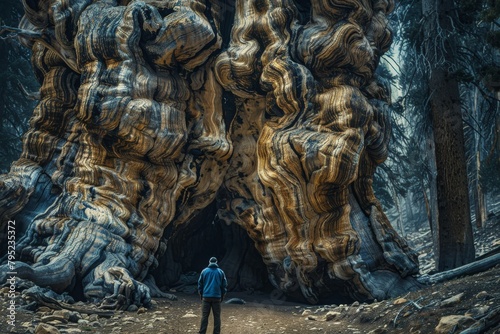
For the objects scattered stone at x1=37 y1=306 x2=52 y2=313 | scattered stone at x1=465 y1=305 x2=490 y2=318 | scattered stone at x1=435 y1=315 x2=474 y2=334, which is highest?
scattered stone at x1=37 y1=306 x2=52 y2=313

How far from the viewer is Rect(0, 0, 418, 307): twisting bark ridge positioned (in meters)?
10.3

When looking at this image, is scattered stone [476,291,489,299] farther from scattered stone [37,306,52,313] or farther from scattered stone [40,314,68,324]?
scattered stone [37,306,52,313]

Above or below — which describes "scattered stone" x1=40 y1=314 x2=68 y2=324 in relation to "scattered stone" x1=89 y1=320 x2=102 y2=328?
above

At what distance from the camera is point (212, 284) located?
7148mm

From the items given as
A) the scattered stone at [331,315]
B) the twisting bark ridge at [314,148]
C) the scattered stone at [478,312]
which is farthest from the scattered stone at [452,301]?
the twisting bark ridge at [314,148]

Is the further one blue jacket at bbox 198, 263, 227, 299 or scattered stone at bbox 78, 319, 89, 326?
scattered stone at bbox 78, 319, 89, 326

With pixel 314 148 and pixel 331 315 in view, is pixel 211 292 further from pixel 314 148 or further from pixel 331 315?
pixel 314 148

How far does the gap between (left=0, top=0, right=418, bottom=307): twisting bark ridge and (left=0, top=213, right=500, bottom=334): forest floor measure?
1279 mm

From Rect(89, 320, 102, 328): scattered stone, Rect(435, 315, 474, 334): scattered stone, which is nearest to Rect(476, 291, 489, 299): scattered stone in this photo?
Rect(435, 315, 474, 334): scattered stone

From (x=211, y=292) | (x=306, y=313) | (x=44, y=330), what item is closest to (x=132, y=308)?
(x=211, y=292)

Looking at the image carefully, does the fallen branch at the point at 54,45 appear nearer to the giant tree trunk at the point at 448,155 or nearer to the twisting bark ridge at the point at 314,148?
the twisting bark ridge at the point at 314,148

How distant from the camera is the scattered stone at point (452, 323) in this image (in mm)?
5742

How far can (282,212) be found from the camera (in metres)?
11.0

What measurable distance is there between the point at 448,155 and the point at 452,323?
5820 millimetres
